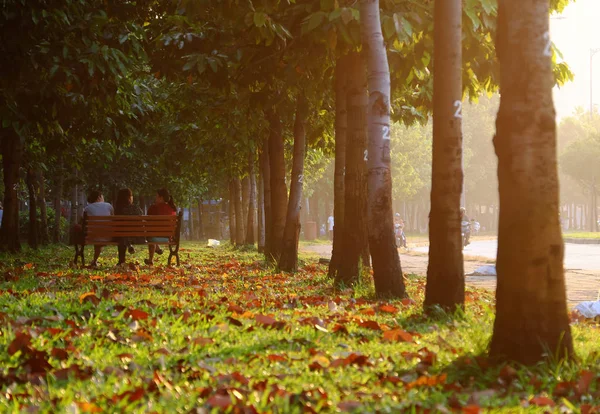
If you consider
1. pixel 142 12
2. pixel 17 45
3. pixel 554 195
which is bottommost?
pixel 554 195

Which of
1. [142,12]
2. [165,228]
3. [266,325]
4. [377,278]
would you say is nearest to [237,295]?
[377,278]

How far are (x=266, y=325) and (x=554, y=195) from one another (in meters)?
2.61

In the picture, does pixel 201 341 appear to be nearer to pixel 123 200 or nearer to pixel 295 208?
pixel 295 208

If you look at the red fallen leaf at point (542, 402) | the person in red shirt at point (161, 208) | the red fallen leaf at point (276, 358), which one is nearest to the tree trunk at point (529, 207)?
the red fallen leaf at point (542, 402)

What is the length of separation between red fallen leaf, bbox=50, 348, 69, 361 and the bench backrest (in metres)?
10.2

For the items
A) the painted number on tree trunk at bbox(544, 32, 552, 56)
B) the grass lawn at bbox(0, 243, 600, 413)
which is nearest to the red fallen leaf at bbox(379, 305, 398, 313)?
the grass lawn at bbox(0, 243, 600, 413)

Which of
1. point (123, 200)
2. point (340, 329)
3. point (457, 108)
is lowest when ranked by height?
point (340, 329)

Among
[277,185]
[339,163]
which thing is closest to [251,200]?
[277,185]

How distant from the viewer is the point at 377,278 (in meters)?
9.69

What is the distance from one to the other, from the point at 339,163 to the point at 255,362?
8.60m

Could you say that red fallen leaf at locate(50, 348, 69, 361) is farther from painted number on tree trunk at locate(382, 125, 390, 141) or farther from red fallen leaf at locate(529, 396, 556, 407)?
painted number on tree trunk at locate(382, 125, 390, 141)

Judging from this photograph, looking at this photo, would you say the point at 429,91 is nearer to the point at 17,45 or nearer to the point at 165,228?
the point at 165,228

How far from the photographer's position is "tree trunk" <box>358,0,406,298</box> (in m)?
9.41

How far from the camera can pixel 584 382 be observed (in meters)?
4.69
